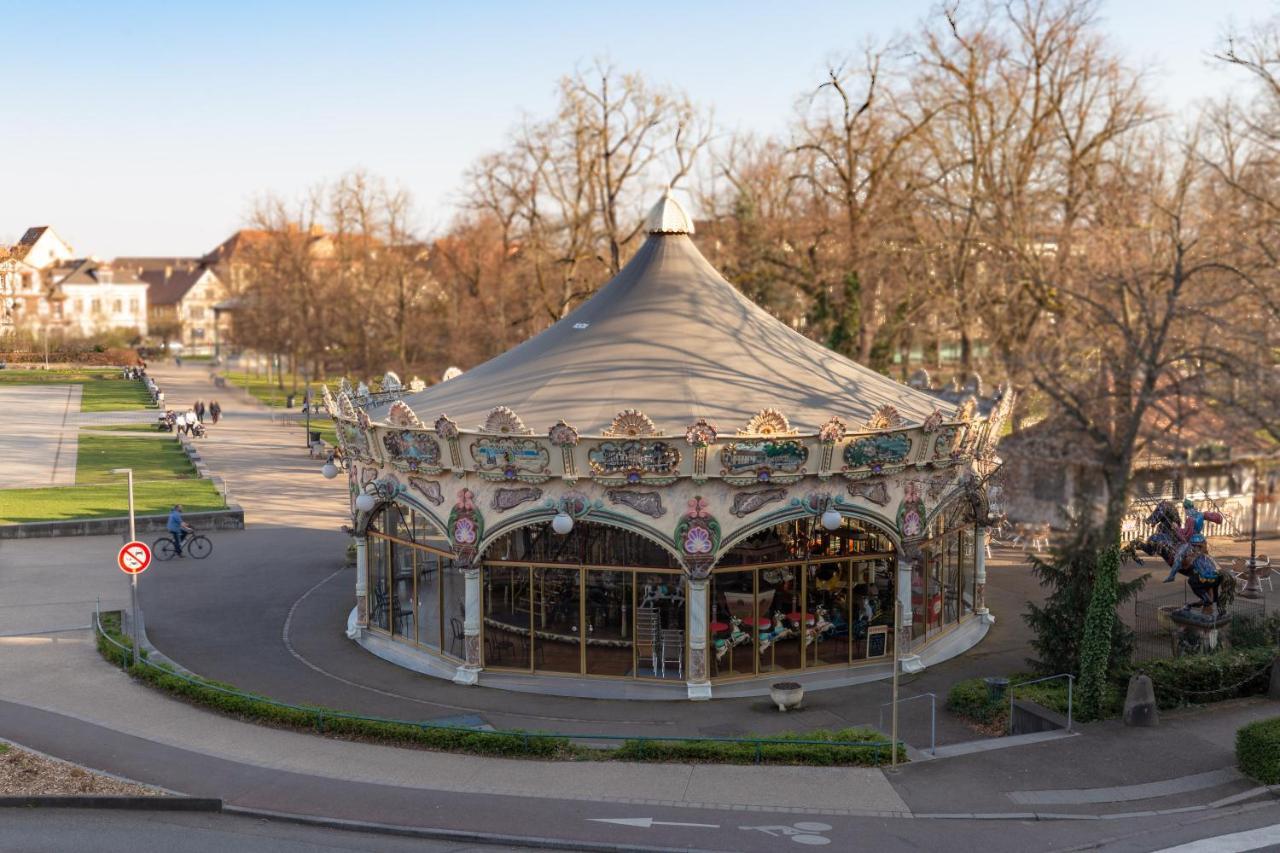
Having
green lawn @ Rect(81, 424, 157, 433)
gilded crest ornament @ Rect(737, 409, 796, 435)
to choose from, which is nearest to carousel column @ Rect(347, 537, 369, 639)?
gilded crest ornament @ Rect(737, 409, 796, 435)

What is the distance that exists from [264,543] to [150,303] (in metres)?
121

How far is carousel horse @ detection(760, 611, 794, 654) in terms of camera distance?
70.6 feet

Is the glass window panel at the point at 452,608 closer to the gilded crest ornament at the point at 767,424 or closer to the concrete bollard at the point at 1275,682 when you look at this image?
the gilded crest ornament at the point at 767,424

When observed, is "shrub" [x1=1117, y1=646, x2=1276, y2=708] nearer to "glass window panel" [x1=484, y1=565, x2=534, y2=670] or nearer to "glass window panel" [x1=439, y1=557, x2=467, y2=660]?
"glass window panel" [x1=484, y1=565, x2=534, y2=670]

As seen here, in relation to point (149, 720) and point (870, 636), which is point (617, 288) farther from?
point (149, 720)

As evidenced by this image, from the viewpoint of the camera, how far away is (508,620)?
22297 millimetres

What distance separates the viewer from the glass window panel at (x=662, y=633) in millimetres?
21109

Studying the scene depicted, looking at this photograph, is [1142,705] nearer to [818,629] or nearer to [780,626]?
[818,629]

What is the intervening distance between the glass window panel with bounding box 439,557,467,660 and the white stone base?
4416mm

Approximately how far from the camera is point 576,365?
2378 cm

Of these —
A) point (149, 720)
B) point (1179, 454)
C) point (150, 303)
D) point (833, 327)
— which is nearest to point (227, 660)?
point (149, 720)

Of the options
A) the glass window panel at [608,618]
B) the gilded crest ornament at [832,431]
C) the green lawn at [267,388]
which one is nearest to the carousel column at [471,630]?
the glass window panel at [608,618]

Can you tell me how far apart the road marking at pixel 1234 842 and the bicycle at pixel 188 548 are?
2590cm

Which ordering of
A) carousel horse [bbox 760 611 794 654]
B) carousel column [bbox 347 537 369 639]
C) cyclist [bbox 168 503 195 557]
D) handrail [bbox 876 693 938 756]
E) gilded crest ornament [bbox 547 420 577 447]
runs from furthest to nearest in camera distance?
cyclist [bbox 168 503 195 557]
carousel column [bbox 347 537 369 639]
carousel horse [bbox 760 611 794 654]
gilded crest ornament [bbox 547 420 577 447]
handrail [bbox 876 693 938 756]
